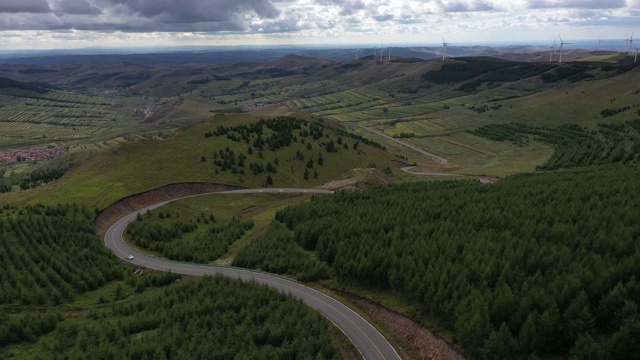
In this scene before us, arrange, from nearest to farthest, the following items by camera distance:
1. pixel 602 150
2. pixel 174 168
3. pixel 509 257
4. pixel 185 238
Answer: pixel 509 257 < pixel 185 238 < pixel 174 168 < pixel 602 150

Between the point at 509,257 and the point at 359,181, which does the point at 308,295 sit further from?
the point at 359,181

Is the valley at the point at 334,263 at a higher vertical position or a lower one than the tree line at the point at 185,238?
higher

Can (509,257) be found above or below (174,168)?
above

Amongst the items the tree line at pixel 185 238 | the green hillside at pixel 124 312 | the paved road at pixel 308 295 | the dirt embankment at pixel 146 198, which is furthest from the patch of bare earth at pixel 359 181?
the green hillside at pixel 124 312

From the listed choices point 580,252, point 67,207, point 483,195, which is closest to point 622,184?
point 483,195

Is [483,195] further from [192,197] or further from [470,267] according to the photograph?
[192,197]

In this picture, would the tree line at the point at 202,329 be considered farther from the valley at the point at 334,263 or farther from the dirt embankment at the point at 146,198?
the dirt embankment at the point at 146,198

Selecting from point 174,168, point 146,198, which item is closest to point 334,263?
point 146,198
